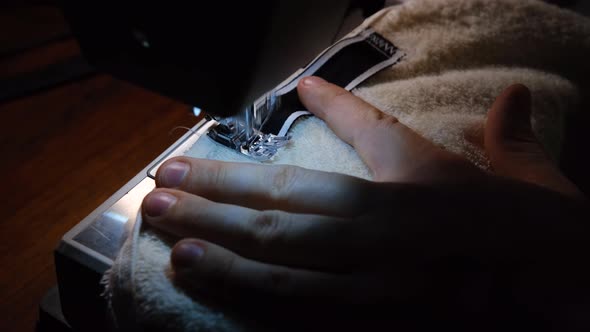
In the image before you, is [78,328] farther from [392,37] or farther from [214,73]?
[392,37]

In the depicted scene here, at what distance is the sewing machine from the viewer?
1.04 feet

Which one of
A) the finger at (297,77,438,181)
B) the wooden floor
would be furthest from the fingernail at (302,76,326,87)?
the wooden floor

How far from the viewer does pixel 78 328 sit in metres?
0.51

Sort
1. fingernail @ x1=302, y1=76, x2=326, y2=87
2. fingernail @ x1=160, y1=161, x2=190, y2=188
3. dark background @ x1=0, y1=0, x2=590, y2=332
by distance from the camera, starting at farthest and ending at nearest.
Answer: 1. dark background @ x1=0, y1=0, x2=590, y2=332
2. fingernail @ x1=302, y1=76, x2=326, y2=87
3. fingernail @ x1=160, y1=161, x2=190, y2=188

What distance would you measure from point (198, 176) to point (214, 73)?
0.40ft

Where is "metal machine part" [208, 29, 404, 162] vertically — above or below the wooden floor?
above

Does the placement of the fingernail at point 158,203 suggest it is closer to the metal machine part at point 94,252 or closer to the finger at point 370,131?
the metal machine part at point 94,252

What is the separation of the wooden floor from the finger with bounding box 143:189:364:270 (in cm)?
38

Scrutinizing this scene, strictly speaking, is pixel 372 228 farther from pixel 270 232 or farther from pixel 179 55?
pixel 179 55

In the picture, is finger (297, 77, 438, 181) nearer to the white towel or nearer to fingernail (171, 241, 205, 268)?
the white towel

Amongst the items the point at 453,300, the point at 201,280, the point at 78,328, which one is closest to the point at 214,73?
the point at 201,280

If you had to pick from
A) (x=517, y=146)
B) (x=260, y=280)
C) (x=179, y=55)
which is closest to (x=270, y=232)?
(x=260, y=280)

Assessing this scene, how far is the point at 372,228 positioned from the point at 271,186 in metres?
0.10

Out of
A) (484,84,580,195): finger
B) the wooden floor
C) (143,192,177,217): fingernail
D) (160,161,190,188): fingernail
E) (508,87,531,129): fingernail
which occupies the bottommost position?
the wooden floor
